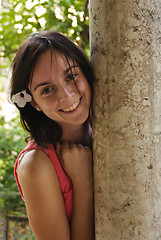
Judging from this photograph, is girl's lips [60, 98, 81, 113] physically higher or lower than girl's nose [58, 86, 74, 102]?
lower

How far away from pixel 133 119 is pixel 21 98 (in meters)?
0.65

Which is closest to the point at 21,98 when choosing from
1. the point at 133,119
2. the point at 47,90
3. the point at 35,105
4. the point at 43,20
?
the point at 35,105

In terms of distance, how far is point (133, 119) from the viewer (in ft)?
3.22

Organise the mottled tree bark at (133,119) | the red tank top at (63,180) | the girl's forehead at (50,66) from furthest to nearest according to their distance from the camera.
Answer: the red tank top at (63,180) < the girl's forehead at (50,66) < the mottled tree bark at (133,119)

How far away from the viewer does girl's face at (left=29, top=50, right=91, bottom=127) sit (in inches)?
48.8

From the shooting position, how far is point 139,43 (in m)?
0.98

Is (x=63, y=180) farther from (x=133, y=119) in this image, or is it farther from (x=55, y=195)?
(x=133, y=119)

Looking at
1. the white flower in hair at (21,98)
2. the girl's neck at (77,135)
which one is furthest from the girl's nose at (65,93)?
the girl's neck at (77,135)

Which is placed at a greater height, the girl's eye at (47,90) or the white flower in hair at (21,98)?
the girl's eye at (47,90)

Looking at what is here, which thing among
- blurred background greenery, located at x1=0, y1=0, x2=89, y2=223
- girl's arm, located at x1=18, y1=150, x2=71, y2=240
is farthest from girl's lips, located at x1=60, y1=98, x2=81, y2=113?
blurred background greenery, located at x1=0, y1=0, x2=89, y2=223

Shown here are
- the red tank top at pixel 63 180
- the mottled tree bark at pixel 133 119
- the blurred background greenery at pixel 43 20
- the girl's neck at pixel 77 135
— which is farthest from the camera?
the blurred background greenery at pixel 43 20

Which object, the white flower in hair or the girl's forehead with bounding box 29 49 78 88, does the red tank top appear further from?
the girl's forehead with bounding box 29 49 78 88

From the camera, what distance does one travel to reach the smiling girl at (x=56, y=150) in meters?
1.26

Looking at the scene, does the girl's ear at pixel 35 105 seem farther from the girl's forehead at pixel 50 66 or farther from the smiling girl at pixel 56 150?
the girl's forehead at pixel 50 66
